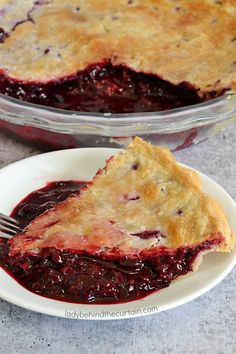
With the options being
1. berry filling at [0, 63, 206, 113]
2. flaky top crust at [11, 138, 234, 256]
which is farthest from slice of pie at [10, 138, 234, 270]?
berry filling at [0, 63, 206, 113]

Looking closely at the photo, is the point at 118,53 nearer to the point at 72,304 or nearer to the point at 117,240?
the point at 117,240

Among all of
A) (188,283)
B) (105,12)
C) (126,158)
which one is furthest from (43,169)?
(105,12)

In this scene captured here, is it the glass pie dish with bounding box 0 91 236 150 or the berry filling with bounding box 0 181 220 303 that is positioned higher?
the glass pie dish with bounding box 0 91 236 150

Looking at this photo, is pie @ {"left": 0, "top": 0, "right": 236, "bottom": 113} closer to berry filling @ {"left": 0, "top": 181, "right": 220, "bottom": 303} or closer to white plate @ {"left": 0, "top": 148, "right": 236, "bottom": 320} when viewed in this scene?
white plate @ {"left": 0, "top": 148, "right": 236, "bottom": 320}

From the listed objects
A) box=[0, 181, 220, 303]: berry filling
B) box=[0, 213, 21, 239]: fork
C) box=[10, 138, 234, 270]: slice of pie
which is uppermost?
box=[10, 138, 234, 270]: slice of pie

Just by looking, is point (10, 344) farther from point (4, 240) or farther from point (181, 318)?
point (181, 318)

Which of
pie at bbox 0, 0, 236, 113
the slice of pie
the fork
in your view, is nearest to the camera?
the slice of pie

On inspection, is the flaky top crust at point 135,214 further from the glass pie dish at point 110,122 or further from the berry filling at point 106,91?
the berry filling at point 106,91

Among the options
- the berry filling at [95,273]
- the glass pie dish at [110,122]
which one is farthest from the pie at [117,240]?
the glass pie dish at [110,122]
